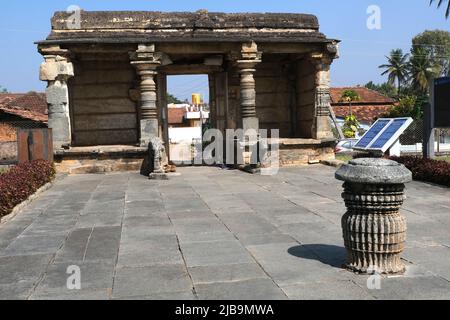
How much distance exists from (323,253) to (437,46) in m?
59.9

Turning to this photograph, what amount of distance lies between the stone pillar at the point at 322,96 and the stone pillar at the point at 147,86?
186 inches

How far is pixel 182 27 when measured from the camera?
14.1 m

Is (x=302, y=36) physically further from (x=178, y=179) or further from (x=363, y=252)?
(x=363, y=252)

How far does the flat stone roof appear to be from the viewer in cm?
1355

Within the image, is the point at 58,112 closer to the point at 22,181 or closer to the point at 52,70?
→ the point at 52,70

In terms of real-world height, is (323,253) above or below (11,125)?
below

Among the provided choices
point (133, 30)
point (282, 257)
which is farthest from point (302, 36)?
point (282, 257)

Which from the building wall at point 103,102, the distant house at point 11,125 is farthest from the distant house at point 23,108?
the building wall at point 103,102

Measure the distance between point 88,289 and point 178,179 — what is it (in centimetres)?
806

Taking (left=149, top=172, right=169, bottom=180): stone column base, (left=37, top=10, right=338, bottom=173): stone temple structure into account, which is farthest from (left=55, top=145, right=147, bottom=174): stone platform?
(left=149, top=172, right=169, bottom=180): stone column base

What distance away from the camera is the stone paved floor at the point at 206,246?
14.0ft

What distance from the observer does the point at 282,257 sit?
521 centimetres

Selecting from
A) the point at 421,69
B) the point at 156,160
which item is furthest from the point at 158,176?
the point at 421,69

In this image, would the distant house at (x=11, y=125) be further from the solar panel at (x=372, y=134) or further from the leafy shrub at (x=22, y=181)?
the solar panel at (x=372, y=134)
